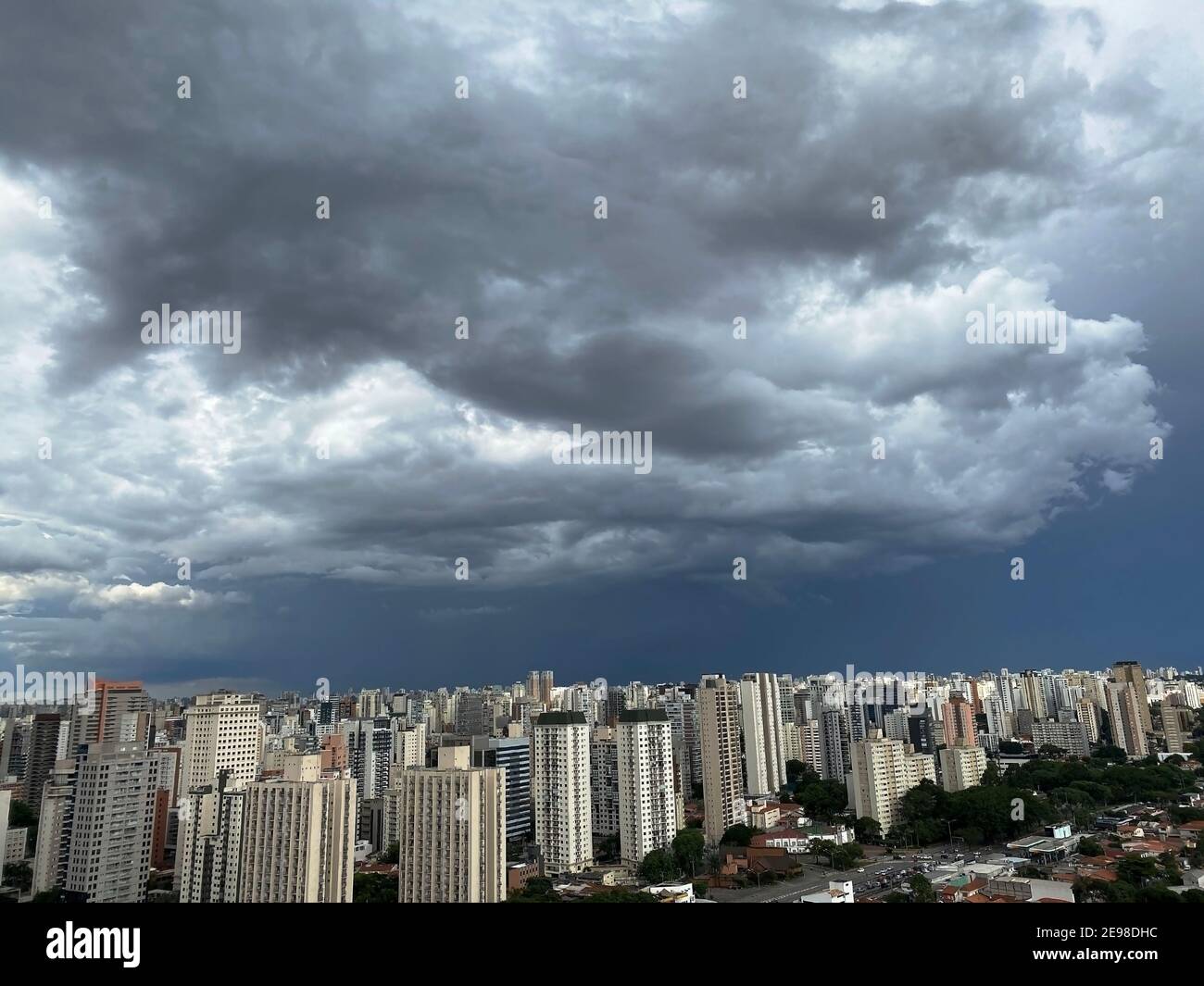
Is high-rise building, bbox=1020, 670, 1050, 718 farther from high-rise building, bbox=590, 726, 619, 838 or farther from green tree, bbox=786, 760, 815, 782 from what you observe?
high-rise building, bbox=590, 726, 619, 838

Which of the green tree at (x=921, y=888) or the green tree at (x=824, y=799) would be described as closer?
the green tree at (x=921, y=888)

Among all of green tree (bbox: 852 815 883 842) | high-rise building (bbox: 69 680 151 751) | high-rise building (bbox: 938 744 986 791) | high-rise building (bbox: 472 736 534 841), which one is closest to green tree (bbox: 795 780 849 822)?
green tree (bbox: 852 815 883 842)

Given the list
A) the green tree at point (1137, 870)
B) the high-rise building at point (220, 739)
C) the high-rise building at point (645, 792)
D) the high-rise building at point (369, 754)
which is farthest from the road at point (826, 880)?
the high-rise building at point (369, 754)

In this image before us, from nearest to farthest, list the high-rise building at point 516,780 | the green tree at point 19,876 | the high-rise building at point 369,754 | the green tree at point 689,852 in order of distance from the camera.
Result: the green tree at point 19,876
the green tree at point 689,852
the high-rise building at point 516,780
the high-rise building at point 369,754

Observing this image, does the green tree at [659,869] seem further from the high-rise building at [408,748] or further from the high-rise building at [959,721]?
the high-rise building at [959,721]

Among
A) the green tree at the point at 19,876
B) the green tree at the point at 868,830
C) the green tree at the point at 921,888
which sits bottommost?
the green tree at the point at 868,830
